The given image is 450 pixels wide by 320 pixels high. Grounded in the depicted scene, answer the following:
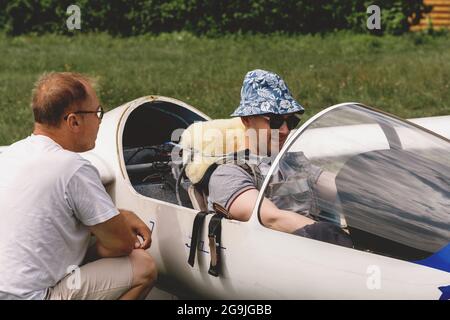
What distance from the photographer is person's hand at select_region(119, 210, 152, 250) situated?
3852mm

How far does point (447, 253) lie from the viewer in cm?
322

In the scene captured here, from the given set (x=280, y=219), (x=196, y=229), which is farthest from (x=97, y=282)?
(x=280, y=219)

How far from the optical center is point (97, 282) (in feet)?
11.8

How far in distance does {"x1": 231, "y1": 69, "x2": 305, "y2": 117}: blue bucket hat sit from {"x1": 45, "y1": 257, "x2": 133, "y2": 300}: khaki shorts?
3.19 feet

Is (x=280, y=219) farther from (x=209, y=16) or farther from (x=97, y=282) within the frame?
(x=209, y=16)

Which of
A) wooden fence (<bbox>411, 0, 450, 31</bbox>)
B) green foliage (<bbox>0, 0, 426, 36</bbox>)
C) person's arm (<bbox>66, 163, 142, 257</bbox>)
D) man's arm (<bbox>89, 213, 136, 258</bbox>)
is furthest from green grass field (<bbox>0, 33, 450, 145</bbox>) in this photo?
person's arm (<bbox>66, 163, 142, 257</bbox>)

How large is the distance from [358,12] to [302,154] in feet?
44.6

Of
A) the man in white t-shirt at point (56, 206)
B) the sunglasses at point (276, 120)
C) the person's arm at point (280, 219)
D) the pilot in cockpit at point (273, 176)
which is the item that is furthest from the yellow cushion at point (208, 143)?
the man in white t-shirt at point (56, 206)

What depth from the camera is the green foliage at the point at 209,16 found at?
16781 mm

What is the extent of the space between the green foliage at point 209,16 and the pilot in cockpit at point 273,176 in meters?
12.7

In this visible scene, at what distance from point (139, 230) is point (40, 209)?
0.60 meters

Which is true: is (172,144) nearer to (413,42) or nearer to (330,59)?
(330,59)

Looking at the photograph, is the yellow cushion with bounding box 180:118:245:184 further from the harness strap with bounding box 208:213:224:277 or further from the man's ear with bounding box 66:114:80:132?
the man's ear with bounding box 66:114:80:132

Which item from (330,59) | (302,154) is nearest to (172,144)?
(302,154)
